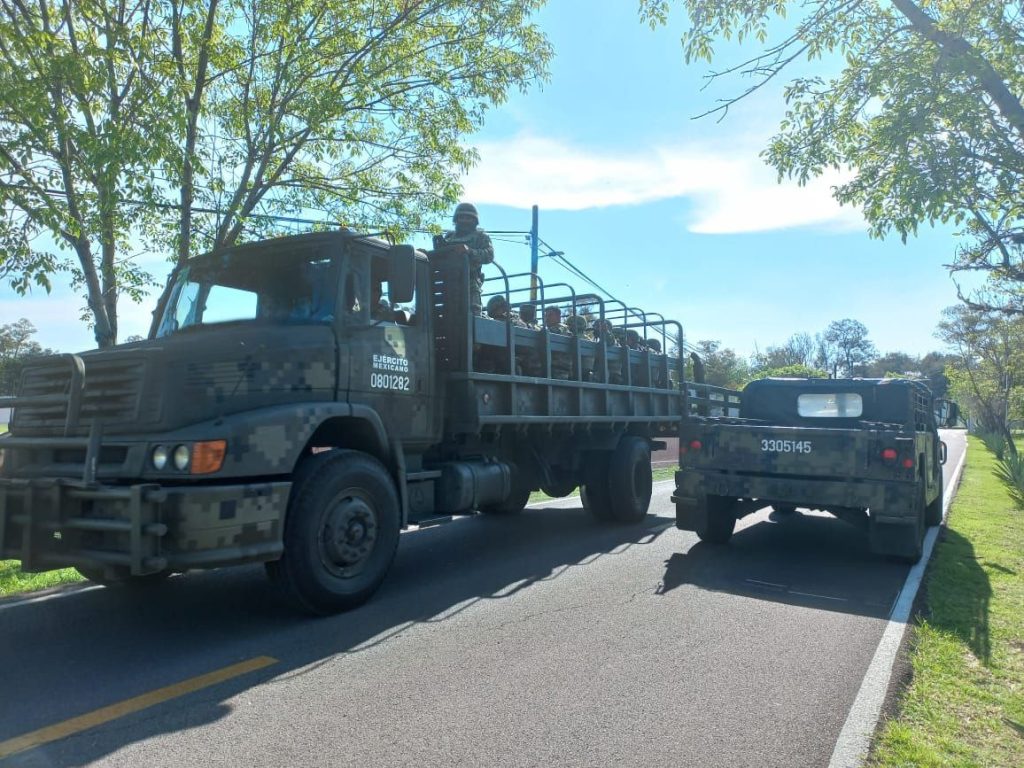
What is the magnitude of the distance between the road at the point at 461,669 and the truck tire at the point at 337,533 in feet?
0.65

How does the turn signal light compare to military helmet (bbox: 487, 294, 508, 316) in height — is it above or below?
below

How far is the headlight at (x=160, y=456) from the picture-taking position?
178 inches

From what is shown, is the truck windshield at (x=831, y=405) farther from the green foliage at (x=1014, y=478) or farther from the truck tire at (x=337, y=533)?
the green foliage at (x=1014, y=478)

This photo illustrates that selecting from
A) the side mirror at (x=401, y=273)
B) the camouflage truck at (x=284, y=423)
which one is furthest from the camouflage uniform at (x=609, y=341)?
the side mirror at (x=401, y=273)

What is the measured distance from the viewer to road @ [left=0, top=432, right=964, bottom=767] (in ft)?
10.6

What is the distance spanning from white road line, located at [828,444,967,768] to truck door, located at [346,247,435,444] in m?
3.91

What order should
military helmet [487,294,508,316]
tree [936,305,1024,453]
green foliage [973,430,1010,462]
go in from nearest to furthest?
military helmet [487,294,508,316] < green foliage [973,430,1010,462] < tree [936,305,1024,453]

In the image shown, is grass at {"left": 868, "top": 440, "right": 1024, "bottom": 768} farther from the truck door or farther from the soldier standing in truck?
the soldier standing in truck

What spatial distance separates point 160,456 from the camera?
4.53 metres

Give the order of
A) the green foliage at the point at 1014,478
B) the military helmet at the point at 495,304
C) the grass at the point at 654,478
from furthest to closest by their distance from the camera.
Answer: the grass at the point at 654,478 → the green foliage at the point at 1014,478 → the military helmet at the point at 495,304

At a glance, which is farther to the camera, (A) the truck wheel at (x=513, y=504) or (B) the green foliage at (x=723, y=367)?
(B) the green foliage at (x=723, y=367)

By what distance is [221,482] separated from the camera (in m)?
4.75

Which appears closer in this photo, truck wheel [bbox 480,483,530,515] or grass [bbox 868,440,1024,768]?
grass [bbox 868,440,1024,768]

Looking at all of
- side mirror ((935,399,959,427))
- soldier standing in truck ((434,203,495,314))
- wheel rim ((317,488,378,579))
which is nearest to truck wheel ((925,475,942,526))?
side mirror ((935,399,959,427))
